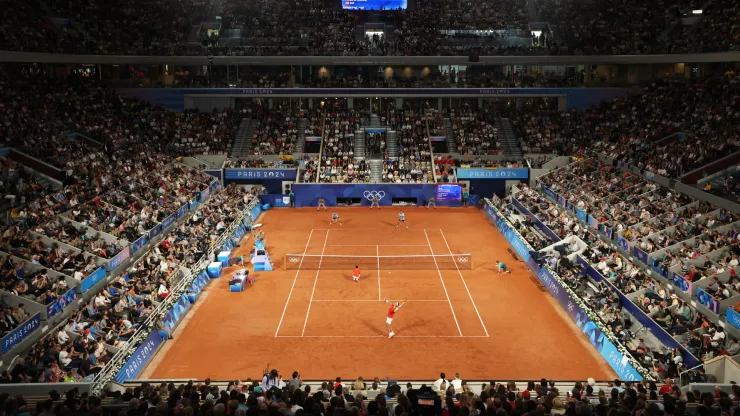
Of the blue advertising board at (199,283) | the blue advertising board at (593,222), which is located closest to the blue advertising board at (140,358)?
the blue advertising board at (199,283)

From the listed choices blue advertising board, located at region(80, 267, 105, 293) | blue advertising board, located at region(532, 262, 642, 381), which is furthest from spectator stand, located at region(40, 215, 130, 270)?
blue advertising board, located at region(532, 262, 642, 381)

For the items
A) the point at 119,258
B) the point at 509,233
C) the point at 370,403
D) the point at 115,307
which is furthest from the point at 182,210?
the point at 370,403

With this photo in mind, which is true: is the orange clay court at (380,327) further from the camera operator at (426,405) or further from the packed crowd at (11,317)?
the camera operator at (426,405)

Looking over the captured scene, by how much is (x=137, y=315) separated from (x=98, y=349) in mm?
3680

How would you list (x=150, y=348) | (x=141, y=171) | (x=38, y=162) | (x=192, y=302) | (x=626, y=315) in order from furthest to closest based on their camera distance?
(x=141, y=171), (x=38, y=162), (x=192, y=302), (x=626, y=315), (x=150, y=348)

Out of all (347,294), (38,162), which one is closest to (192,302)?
(347,294)

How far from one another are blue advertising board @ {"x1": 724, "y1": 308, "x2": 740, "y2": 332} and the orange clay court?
4.85m

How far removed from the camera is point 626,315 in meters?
26.3

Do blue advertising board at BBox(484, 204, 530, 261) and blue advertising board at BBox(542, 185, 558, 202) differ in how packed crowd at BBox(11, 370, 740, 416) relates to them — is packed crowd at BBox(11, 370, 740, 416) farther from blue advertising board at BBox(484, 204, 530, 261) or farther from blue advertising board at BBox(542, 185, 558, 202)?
blue advertising board at BBox(542, 185, 558, 202)

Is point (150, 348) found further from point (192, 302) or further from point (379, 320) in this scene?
point (379, 320)

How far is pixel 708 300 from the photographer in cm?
2522

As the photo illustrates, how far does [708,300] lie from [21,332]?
25.2m

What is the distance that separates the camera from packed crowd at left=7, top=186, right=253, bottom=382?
20.4 m

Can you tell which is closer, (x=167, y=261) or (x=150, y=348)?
(x=150, y=348)
